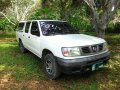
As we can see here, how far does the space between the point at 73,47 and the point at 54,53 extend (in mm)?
605

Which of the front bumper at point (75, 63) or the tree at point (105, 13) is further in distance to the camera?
the tree at point (105, 13)

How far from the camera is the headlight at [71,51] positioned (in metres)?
5.09

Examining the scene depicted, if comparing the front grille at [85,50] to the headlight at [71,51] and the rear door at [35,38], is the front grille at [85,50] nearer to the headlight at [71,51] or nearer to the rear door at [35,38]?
the headlight at [71,51]

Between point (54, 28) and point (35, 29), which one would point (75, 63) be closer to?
point (54, 28)

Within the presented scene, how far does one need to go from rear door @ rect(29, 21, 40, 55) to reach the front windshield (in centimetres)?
24

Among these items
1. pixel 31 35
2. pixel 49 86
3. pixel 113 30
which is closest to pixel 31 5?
pixel 113 30

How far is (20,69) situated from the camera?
680cm

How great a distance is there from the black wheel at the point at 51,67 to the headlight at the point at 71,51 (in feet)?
1.57

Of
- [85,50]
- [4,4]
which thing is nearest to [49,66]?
[85,50]

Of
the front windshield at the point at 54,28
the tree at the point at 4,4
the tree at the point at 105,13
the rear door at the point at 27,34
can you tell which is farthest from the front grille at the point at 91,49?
the tree at the point at 4,4

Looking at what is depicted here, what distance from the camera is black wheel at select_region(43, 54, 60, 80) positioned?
17.7ft

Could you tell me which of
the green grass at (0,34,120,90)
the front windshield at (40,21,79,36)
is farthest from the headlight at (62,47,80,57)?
the front windshield at (40,21,79,36)

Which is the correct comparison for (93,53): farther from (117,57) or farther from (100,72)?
(117,57)

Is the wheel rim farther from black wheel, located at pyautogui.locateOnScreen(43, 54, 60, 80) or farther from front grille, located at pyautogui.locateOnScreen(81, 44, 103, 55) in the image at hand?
front grille, located at pyautogui.locateOnScreen(81, 44, 103, 55)
